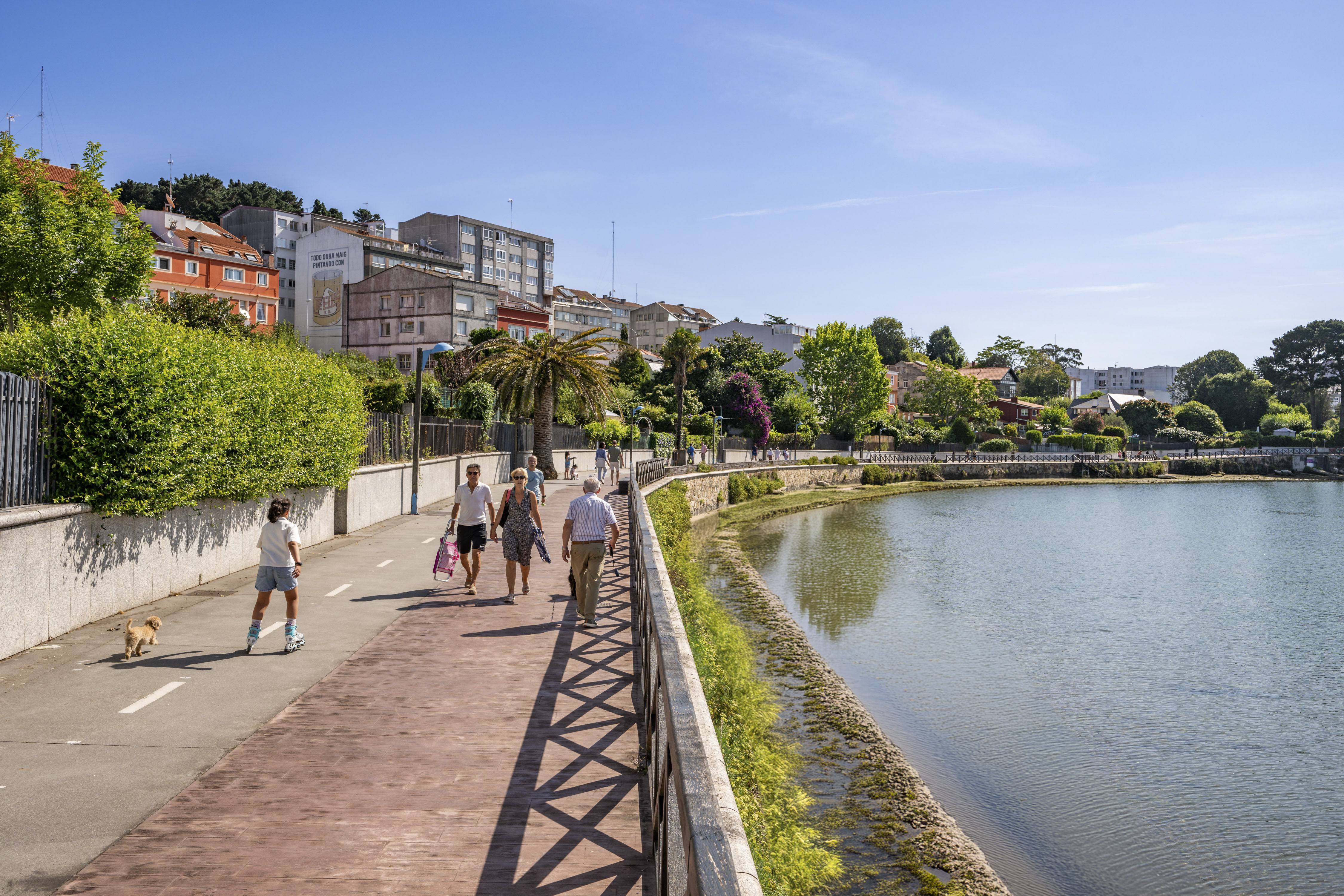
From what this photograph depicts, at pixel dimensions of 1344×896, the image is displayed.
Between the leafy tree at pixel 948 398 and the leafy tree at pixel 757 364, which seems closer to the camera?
the leafy tree at pixel 757 364

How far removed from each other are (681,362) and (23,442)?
156 ft

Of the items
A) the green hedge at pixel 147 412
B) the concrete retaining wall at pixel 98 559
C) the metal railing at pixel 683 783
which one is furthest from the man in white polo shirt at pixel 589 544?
the concrete retaining wall at pixel 98 559

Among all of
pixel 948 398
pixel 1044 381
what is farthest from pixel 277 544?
pixel 1044 381

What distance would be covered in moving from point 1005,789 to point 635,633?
5910 millimetres

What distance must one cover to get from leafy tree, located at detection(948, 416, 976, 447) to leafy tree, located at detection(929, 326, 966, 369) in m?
71.6

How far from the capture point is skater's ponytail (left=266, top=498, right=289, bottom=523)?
28.4ft

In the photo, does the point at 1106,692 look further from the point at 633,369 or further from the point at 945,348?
the point at 945,348

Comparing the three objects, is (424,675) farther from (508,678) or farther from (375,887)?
(375,887)

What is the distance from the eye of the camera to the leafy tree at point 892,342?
141625 millimetres

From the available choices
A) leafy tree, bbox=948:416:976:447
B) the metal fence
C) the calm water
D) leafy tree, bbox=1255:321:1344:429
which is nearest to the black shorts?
the metal fence

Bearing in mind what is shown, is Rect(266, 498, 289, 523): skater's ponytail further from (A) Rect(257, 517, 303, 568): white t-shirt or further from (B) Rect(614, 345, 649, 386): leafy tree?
(B) Rect(614, 345, 649, 386): leafy tree

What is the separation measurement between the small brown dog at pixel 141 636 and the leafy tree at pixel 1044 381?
14425cm

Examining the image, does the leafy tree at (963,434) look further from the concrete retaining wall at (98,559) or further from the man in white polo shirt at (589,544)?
the man in white polo shirt at (589,544)

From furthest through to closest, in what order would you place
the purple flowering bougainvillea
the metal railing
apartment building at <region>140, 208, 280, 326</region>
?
the purple flowering bougainvillea
apartment building at <region>140, 208, 280, 326</region>
the metal railing
